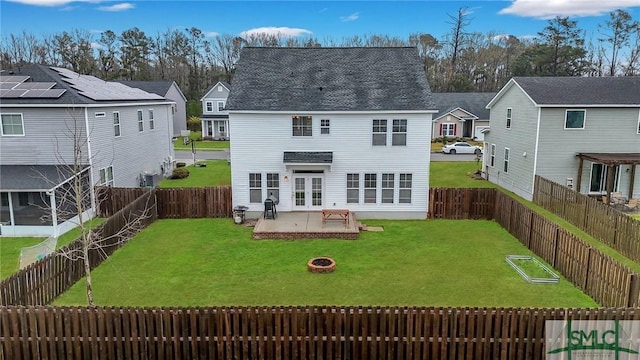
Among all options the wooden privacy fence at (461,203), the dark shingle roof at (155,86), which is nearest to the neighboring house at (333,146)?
the wooden privacy fence at (461,203)

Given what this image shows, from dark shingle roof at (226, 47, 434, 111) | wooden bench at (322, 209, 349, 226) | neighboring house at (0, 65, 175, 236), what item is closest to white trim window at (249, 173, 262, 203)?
dark shingle roof at (226, 47, 434, 111)

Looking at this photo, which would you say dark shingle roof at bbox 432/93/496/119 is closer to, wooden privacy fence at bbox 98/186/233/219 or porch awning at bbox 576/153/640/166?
porch awning at bbox 576/153/640/166

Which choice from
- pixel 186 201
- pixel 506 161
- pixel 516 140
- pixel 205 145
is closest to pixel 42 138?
pixel 186 201

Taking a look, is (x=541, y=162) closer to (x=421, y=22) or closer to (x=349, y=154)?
(x=349, y=154)

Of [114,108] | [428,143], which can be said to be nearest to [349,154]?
[428,143]

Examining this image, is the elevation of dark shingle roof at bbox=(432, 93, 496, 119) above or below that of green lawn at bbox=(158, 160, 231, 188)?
above

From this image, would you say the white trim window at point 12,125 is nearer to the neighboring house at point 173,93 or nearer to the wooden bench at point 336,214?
the wooden bench at point 336,214
